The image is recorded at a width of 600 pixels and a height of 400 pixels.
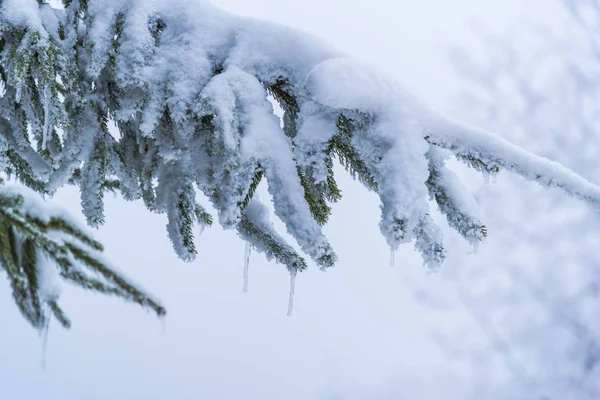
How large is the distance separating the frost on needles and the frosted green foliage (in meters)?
0.54

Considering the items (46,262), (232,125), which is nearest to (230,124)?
(232,125)

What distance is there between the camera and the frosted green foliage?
101cm

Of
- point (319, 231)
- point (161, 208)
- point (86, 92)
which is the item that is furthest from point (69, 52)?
point (319, 231)

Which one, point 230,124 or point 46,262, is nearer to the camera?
point 46,262

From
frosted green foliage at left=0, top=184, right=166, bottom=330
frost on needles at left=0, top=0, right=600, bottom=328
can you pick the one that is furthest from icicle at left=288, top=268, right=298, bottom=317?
frosted green foliage at left=0, top=184, right=166, bottom=330

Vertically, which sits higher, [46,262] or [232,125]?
[232,125]

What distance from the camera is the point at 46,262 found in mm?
1051

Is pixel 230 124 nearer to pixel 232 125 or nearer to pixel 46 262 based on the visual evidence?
pixel 232 125

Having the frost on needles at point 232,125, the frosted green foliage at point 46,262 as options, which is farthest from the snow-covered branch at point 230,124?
the frosted green foliage at point 46,262

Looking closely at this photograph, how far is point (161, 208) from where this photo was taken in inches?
75.4

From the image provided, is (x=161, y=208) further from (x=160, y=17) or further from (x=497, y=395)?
(x=497, y=395)

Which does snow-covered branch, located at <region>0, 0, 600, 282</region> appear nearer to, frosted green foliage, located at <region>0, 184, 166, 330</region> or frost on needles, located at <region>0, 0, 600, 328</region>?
frost on needles, located at <region>0, 0, 600, 328</region>

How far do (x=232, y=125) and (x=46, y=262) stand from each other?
638 millimetres

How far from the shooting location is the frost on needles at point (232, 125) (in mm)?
1437
